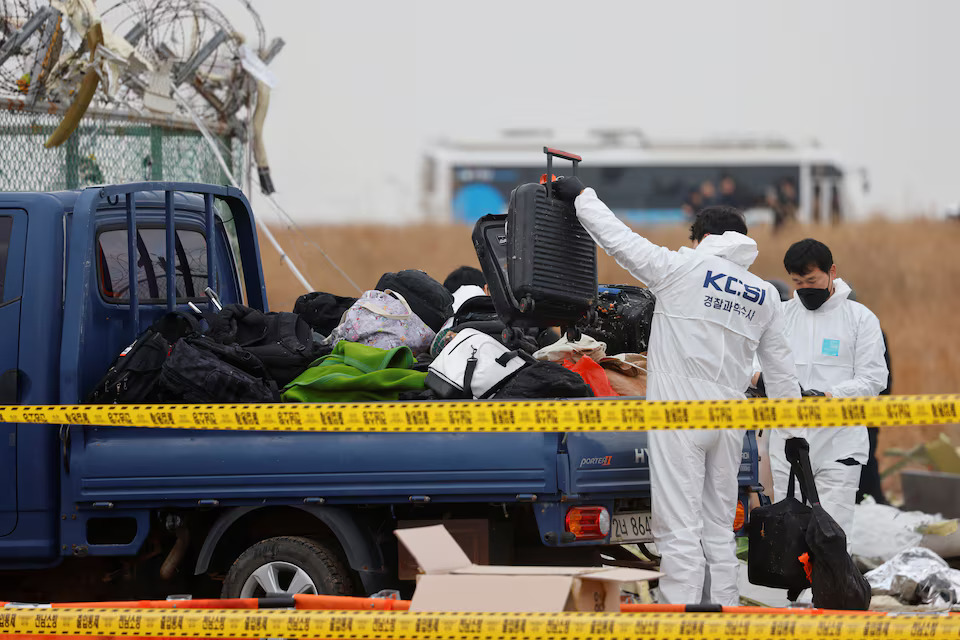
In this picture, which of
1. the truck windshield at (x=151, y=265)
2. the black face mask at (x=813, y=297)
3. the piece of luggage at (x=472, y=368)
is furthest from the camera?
the black face mask at (x=813, y=297)

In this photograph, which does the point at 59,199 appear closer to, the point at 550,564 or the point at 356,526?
the point at 356,526

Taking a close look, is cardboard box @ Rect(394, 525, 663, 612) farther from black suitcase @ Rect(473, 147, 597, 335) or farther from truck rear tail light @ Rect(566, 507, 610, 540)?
black suitcase @ Rect(473, 147, 597, 335)

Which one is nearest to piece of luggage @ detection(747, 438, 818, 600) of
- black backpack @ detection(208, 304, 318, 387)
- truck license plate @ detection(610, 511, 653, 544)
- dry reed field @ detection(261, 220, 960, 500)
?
truck license plate @ detection(610, 511, 653, 544)

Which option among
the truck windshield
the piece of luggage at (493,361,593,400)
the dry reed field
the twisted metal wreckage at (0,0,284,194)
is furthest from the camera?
the dry reed field

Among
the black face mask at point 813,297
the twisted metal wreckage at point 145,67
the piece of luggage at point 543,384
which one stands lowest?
the piece of luggage at point 543,384

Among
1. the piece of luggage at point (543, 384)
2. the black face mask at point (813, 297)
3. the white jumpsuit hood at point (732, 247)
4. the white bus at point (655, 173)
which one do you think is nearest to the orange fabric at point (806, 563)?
the piece of luggage at point (543, 384)

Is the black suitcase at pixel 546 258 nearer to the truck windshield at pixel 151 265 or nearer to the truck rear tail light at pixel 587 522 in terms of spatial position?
the truck rear tail light at pixel 587 522

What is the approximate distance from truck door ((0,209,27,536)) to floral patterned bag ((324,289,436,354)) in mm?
1477

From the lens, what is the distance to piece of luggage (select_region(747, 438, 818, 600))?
18.5 ft

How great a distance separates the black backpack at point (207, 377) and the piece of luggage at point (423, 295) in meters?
1.33

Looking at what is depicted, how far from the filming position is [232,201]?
284 inches

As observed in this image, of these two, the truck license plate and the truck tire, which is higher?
the truck license plate

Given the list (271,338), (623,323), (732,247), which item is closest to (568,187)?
(732,247)

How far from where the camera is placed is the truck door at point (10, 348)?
224 inches
